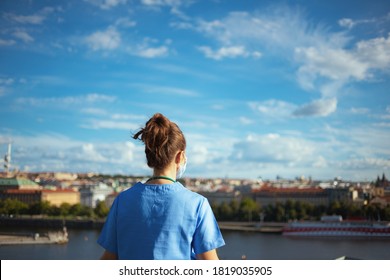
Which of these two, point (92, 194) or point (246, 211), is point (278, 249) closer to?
point (246, 211)

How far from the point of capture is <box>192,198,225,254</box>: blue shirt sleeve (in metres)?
0.66

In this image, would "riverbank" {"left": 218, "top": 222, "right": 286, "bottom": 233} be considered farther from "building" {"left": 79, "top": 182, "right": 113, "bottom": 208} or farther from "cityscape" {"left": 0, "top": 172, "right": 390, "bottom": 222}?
"building" {"left": 79, "top": 182, "right": 113, "bottom": 208}

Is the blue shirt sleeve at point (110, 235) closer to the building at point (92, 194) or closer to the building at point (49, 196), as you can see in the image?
the building at point (49, 196)

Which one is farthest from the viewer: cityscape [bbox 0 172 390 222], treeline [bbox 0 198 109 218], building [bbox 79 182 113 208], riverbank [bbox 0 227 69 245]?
building [bbox 79 182 113 208]

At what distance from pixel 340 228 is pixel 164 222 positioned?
33.6 feet

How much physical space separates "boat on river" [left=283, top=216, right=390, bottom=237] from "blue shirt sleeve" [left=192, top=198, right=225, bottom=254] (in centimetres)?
678

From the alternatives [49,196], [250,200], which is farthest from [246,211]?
[49,196]

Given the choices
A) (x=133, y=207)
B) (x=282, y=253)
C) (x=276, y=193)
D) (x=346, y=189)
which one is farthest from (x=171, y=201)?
(x=276, y=193)

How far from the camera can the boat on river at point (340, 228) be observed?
7615 mm

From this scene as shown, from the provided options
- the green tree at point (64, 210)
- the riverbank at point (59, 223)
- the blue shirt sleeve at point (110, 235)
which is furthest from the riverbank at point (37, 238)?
the green tree at point (64, 210)

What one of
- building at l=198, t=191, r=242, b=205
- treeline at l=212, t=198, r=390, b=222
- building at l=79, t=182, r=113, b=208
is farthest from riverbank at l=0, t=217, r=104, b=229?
building at l=198, t=191, r=242, b=205
